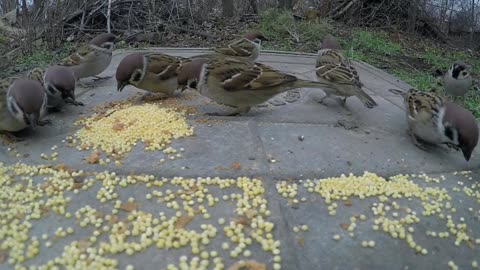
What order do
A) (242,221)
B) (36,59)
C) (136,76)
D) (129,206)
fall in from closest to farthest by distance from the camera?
(242,221)
(129,206)
(136,76)
(36,59)

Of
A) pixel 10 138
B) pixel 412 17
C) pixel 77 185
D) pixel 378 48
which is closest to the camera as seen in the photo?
pixel 77 185

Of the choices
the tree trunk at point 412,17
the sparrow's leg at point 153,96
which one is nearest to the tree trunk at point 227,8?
the tree trunk at point 412,17

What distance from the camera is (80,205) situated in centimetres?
241

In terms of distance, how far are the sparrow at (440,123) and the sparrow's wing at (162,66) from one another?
7.07ft

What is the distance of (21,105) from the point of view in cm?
312

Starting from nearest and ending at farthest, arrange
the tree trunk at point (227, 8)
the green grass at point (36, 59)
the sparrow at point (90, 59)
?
the sparrow at point (90, 59), the green grass at point (36, 59), the tree trunk at point (227, 8)

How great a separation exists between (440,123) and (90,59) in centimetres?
367

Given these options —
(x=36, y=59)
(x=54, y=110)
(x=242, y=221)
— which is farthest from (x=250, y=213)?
(x=36, y=59)

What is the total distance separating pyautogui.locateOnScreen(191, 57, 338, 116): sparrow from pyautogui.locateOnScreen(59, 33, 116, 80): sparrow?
5.31 feet

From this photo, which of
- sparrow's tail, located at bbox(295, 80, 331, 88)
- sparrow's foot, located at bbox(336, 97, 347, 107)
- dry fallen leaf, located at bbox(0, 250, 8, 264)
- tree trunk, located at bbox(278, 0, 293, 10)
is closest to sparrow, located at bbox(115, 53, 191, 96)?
sparrow's tail, located at bbox(295, 80, 331, 88)

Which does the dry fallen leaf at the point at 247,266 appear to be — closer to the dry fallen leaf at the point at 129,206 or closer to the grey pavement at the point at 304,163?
the grey pavement at the point at 304,163

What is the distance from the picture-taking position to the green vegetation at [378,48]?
704cm

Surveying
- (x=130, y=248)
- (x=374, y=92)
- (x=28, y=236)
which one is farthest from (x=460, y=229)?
(x=374, y=92)

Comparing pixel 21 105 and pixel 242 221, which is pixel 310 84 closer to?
pixel 242 221
